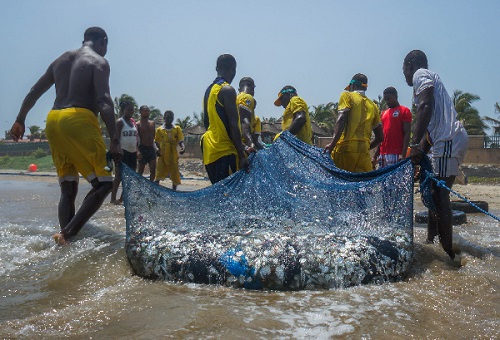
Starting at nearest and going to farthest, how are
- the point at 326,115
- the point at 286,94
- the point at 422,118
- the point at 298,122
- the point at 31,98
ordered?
the point at 422,118
the point at 31,98
the point at 298,122
the point at 286,94
the point at 326,115

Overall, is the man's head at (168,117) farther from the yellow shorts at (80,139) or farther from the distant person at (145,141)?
the yellow shorts at (80,139)

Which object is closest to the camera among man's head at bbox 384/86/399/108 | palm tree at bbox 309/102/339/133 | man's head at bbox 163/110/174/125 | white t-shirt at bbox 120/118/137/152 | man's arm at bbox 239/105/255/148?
man's arm at bbox 239/105/255/148

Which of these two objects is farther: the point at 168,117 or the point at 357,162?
the point at 168,117

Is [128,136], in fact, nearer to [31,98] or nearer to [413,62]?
[31,98]

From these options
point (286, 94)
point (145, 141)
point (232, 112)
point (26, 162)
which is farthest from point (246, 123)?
point (26, 162)

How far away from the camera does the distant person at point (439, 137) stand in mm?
3928

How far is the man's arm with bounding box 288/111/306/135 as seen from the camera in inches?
227

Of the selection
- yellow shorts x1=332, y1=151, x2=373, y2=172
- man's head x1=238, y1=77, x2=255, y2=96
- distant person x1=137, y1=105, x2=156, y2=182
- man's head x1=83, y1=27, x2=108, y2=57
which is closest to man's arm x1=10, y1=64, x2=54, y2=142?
man's head x1=83, y1=27, x2=108, y2=57

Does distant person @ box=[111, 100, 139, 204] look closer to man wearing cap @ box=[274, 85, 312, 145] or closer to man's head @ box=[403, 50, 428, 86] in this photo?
man wearing cap @ box=[274, 85, 312, 145]

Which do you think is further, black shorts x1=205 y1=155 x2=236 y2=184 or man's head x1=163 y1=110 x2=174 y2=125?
man's head x1=163 y1=110 x2=174 y2=125

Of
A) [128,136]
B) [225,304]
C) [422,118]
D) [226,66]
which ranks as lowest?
[225,304]

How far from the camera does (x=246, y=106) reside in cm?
619

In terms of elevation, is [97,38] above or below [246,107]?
above

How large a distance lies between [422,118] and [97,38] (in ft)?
9.66
